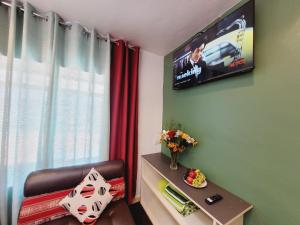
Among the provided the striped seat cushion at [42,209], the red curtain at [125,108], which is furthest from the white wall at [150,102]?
the striped seat cushion at [42,209]

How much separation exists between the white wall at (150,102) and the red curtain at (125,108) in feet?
0.46

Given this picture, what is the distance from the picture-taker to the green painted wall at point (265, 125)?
819 mm

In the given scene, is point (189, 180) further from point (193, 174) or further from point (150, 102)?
point (150, 102)

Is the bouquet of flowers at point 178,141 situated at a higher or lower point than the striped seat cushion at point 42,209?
higher

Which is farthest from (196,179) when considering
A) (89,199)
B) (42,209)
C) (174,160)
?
(42,209)

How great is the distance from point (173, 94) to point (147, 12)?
3.42 feet

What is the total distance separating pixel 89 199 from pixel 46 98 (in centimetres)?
105

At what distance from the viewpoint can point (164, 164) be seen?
170 cm

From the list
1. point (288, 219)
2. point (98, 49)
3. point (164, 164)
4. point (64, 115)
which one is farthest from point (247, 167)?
point (98, 49)

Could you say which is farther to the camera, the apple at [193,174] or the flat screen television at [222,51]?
the apple at [193,174]

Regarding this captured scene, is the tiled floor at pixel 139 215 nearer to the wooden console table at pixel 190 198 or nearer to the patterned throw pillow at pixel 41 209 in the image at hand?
the wooden console table at pixel 190 198

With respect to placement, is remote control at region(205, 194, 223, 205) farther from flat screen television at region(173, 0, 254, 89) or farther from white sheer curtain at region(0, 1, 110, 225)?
white sheer curtain at region(0, 1, 110, 225)

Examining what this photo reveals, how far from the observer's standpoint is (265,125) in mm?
939

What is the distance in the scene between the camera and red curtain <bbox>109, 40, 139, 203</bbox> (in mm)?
1755
